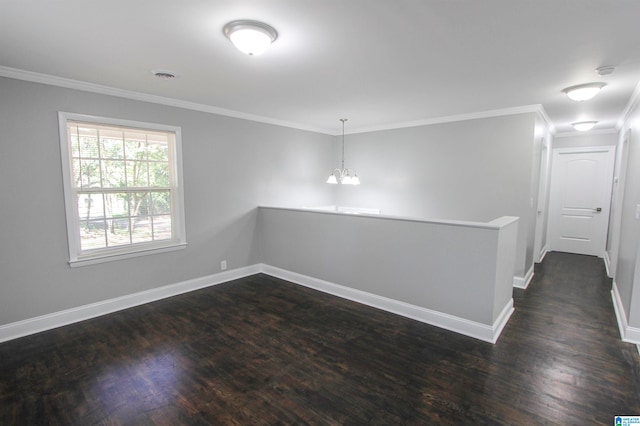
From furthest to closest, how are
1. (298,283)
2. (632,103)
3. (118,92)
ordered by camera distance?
(298,283), (632,103), (118,92)

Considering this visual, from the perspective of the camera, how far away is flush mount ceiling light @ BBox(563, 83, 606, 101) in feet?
10.0

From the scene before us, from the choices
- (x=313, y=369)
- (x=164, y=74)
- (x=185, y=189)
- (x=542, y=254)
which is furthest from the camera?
(x=542, y=254)

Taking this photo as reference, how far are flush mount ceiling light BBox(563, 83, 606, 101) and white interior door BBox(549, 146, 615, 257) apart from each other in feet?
12.0

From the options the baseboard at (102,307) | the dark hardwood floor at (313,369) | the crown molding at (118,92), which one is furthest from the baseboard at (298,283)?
the crown molding at (118,92)

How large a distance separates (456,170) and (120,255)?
4724 mm

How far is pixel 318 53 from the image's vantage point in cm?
244

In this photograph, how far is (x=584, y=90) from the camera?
3.11 meters

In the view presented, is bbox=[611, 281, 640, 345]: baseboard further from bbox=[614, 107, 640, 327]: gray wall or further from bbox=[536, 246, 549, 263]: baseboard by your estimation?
bbox=[536, 246, 549, 263]: baseboard

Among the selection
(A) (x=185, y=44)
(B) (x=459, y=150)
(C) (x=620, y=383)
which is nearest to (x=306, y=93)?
(A) (x=185, y=44)

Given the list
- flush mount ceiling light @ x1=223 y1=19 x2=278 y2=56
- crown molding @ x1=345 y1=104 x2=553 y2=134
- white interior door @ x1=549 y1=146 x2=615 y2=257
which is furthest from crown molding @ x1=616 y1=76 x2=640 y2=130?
flush mount ceiling light @ x1=223 y1=19 x2=278 y2=56

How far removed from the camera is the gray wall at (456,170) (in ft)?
13.8

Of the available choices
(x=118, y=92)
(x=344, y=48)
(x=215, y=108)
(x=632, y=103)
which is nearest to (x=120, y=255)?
(x=118, y=92)

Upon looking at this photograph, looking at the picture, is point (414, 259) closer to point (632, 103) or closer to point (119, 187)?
point (632, 103)

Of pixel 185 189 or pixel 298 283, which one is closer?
pixel 185 189
